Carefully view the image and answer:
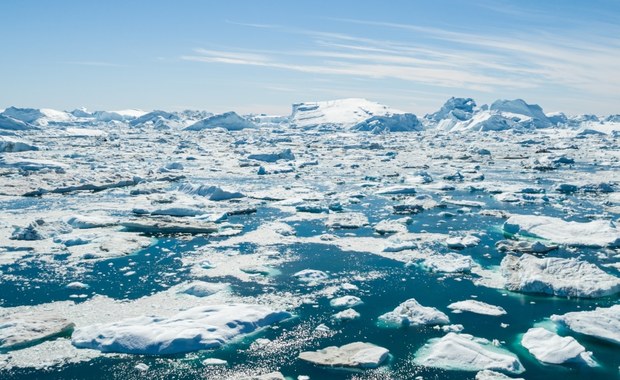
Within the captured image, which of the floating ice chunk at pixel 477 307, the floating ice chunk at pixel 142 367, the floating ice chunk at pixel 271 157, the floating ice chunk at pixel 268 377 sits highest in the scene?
the floating ice chunk at pixel 271 157

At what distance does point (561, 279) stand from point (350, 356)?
209 inches

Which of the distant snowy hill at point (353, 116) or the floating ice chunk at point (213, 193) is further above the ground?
the distant snowy hill at point (353, 116)

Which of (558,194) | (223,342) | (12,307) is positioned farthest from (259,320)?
(558,194)

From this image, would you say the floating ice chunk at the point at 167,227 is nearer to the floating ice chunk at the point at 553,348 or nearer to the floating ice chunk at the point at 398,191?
the floating ice chunk at the point at 398,191

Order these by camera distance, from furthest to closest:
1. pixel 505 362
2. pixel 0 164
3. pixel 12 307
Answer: pixel 0 164 < pixel 12 307 < pixel 505 362

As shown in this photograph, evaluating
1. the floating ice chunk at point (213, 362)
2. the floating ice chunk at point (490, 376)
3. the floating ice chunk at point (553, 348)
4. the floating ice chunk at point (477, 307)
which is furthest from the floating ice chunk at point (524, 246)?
the floating ice chunk at point (213, 362)

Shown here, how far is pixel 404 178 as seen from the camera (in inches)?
1048

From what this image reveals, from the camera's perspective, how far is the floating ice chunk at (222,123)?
71.9 m

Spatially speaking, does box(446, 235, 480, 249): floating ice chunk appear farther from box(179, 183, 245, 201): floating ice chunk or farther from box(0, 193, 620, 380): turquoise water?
box(179, 183, 245, 201): floating ice chunk

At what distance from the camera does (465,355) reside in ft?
24.8

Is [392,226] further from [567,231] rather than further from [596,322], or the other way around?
[596,322]

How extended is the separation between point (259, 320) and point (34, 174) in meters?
21.4

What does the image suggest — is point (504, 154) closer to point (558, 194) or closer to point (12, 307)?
point (558, 194)

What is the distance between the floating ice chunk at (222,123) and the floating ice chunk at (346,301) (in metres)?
64.4
